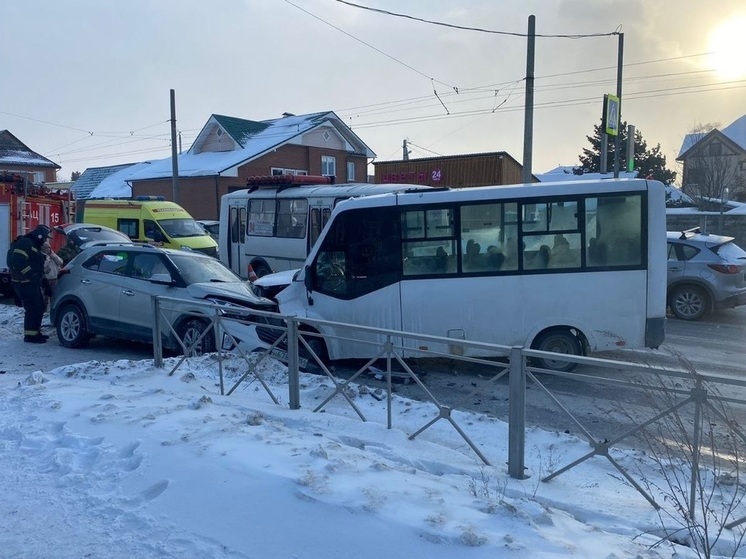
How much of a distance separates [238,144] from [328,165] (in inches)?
215

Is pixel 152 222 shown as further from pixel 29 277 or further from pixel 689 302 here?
pixel 689 302

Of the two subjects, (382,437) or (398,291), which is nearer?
(382,437)

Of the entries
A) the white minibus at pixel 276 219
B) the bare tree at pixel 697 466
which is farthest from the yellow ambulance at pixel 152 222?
the bare tree at pixel 697 466

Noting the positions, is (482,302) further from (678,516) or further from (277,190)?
(277,190)

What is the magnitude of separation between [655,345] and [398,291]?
3348 millimetres

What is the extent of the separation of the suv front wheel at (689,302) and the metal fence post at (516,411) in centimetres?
988

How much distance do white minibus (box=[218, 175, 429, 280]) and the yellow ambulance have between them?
3259 millimetres

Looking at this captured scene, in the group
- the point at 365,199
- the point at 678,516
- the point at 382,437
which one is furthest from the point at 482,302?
the point at 678,516

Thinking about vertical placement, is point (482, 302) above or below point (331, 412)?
above

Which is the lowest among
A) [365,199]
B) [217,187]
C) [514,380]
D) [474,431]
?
[474,431]

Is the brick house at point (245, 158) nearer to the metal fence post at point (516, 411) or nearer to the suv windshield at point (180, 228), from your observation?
the suv windshield at point (180, 228)

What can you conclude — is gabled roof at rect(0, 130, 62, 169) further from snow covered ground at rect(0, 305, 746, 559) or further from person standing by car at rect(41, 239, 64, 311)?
snow covered ground at rect(0, 305, 746, 559)

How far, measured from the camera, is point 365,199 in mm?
9047

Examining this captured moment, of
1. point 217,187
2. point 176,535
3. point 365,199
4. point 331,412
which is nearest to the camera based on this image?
point 176,535
